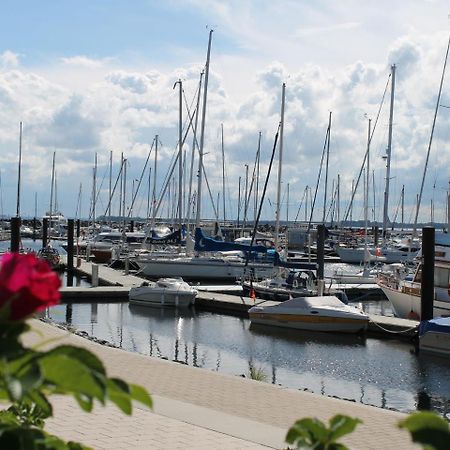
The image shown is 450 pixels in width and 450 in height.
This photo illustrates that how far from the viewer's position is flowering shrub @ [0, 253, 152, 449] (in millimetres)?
1911

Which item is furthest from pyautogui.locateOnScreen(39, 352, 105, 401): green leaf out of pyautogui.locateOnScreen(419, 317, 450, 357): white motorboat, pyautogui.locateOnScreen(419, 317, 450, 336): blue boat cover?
pyautogui.locateOnScreen(419, 317, 450, 336): blue boat cover

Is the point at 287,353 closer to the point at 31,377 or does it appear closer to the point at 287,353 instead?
the point at 287,353

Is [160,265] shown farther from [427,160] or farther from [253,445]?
[253,445]

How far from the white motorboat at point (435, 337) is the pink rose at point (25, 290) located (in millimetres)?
22233

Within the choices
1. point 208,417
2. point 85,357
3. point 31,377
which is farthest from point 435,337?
point 31,377

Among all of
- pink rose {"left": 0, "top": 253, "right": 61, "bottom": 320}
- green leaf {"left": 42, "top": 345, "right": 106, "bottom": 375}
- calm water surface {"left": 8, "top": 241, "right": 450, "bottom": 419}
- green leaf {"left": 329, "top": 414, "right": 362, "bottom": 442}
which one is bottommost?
calm water surface {"left": 8, "top": 241, "right": 450, "bottom": 419}

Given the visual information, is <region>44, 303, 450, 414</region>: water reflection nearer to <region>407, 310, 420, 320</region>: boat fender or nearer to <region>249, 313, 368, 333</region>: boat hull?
<region>249, 313, 368, 333</region>: boat hull

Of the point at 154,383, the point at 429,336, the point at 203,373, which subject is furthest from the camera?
the point at 429,336

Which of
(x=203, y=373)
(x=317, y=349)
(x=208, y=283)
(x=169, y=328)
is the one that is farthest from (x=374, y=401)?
(x=208, y=283)

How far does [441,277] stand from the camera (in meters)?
29.4

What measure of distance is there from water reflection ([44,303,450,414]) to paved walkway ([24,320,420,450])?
448cm

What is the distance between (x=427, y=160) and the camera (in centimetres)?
4741

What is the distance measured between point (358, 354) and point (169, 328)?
8156 millimetres

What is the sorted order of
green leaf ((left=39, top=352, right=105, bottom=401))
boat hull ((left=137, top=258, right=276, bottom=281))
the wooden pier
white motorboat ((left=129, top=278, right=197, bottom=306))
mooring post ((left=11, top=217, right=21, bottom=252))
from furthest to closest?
boat hull ((left=137, top=258, right=276, bottom=281))
mooring post ((left=11, top=217, right=21, bottom=252))
white motorboat ((left=129, top=278, right=197, bottom=306))
the wooden pier
green leaf ((left=39, top=352, right=105, bottom=401))
